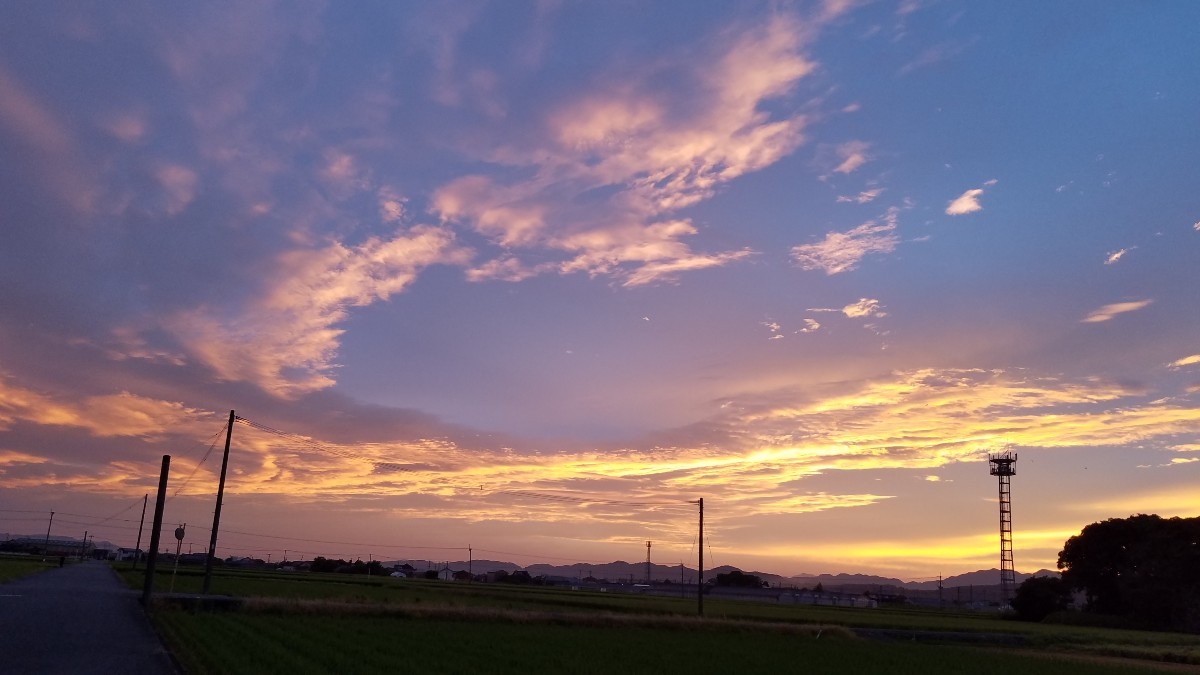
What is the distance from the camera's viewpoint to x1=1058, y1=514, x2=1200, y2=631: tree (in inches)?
3383

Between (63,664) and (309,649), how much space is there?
6.33 meters

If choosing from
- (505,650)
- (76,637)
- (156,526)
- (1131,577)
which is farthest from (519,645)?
(1131,577)

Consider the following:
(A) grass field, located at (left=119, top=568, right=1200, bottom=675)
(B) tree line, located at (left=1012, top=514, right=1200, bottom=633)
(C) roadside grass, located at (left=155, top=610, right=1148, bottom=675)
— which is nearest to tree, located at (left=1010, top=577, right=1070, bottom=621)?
(B) tree line, located at (left=1012, top=514, right=1200, bottom=633)

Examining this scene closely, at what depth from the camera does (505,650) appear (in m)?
27.4

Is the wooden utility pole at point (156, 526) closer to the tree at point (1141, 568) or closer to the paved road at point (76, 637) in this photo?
the paved road at point (76, 637)

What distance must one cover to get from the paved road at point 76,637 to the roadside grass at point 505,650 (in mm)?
953

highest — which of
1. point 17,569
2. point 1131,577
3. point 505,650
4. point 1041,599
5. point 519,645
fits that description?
point 1131,577

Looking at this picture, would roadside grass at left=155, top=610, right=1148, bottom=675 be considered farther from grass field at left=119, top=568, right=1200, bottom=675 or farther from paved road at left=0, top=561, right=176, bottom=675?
paved road at left=0, top=561, right=176, bottom=675

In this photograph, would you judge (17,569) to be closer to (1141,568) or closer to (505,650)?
(505,650)

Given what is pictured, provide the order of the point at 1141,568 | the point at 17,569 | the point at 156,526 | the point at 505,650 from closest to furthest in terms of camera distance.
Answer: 1. the point at 505,650
2. the point at 156,526
3. the point at 17,569
4. the point at 1141,568

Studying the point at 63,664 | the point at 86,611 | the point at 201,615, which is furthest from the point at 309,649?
the point at 86,611

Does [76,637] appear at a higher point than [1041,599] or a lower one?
higher

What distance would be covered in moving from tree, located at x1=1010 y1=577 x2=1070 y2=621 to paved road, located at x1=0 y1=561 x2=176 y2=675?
100 metres

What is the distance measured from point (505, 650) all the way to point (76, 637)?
13713 mm
